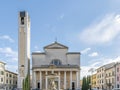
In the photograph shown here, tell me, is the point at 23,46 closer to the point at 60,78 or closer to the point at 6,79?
the point at 60,78

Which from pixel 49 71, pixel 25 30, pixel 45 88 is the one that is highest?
pixel 25 30

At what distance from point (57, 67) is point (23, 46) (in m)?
9.95

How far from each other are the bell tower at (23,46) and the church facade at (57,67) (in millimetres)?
2084

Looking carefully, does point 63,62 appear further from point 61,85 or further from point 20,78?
point 20,78

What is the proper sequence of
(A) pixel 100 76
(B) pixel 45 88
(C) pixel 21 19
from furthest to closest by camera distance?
(A) pixel 100 76 < (C) pixel 21 19 < (B) pixel 45 88

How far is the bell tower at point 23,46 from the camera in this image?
65062 mm

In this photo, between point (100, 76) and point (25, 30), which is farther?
point (100, 76)

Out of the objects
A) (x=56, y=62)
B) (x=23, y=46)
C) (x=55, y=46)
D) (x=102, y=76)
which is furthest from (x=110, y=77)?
(x=23, y=46)

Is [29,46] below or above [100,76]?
above

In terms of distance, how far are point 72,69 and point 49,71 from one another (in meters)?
5.56

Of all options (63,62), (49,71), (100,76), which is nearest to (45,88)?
(49,71)

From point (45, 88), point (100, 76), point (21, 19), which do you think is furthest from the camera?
point (100, 76)

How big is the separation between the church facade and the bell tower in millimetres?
2084

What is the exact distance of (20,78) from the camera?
64188 millimetres
